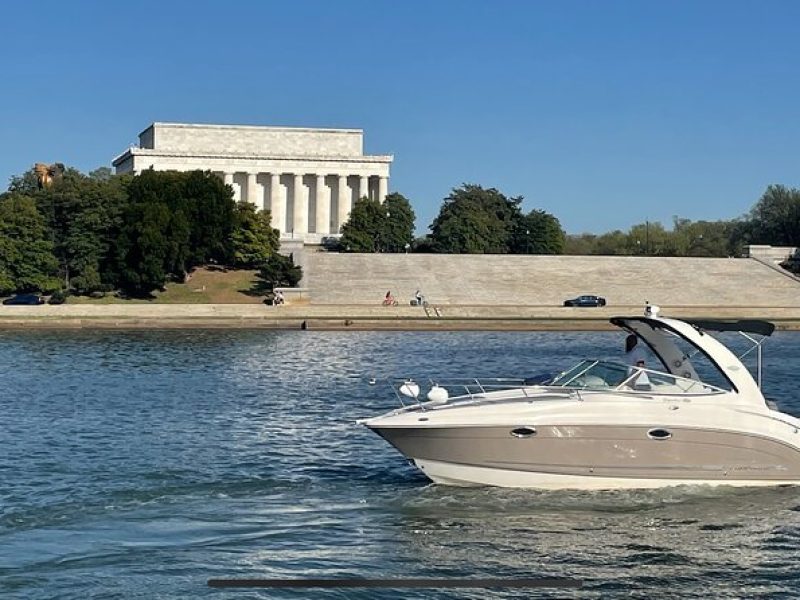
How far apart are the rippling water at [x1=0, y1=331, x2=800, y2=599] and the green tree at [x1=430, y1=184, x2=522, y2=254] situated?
240 feet

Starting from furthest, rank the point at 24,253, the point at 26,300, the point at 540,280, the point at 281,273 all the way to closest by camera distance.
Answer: the point at 540,280 < the point at 281,273 < the point at 24,253 < the point at 26,300

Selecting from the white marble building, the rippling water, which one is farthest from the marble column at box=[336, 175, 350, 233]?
the rippling water

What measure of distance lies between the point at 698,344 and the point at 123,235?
5870cm

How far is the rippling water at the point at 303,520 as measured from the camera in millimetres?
12102

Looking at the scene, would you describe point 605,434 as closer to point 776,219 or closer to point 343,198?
point 776,219

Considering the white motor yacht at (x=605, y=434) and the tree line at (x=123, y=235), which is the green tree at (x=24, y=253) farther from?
the white motor yacht at (x=605, y=434)

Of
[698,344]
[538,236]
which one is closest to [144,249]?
[538,236]

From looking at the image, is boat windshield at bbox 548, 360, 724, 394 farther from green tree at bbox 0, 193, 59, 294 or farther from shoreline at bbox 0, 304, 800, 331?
green tree at bbox 0, 193, 59, 294

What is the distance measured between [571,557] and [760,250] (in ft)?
260

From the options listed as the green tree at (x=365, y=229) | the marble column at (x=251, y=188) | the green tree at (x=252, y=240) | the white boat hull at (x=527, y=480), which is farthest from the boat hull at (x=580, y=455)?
the marble column at (x=251, y=188)

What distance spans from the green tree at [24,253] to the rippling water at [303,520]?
149 feet

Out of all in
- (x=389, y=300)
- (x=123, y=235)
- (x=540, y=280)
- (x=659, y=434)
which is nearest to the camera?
(x=659, y=434)

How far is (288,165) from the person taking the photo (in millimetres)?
128625

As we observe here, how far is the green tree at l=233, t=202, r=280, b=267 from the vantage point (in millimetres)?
75875
